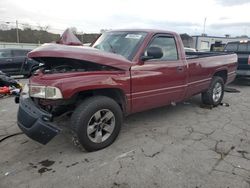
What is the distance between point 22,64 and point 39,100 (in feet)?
28.8

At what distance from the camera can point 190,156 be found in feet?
11.5

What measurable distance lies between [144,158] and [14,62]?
10.1 meters

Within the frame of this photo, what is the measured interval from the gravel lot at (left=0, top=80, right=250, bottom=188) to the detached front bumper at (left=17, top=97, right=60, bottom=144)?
0.42 metres

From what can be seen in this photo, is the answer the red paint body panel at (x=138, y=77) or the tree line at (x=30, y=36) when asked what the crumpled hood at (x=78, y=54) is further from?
the tree line at (x=30, y=36)

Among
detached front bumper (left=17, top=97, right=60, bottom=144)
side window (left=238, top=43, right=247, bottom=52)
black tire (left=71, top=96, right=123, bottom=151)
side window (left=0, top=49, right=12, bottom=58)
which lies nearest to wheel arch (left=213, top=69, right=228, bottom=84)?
black tire (left=71, top=96, right=123, bottom=151)

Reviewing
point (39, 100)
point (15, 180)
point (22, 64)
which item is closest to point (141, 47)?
point (39, 100)

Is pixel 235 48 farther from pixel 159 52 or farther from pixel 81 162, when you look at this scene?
pixel 81 162

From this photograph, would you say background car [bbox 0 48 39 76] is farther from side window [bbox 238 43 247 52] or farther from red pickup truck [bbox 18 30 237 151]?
side window [bbox 238 43 247 52]

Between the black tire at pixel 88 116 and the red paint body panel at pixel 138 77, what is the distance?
0.23 metres

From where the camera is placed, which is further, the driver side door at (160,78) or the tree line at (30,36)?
the tree line at (30,36)

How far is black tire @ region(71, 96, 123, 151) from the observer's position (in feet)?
10.8

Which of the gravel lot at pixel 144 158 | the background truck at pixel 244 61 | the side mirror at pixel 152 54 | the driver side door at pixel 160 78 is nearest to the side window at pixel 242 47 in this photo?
the background truck at pixel 244 61

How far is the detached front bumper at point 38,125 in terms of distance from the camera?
122 inches

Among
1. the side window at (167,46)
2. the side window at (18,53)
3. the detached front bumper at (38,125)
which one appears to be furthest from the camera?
the side window at (18,53)
